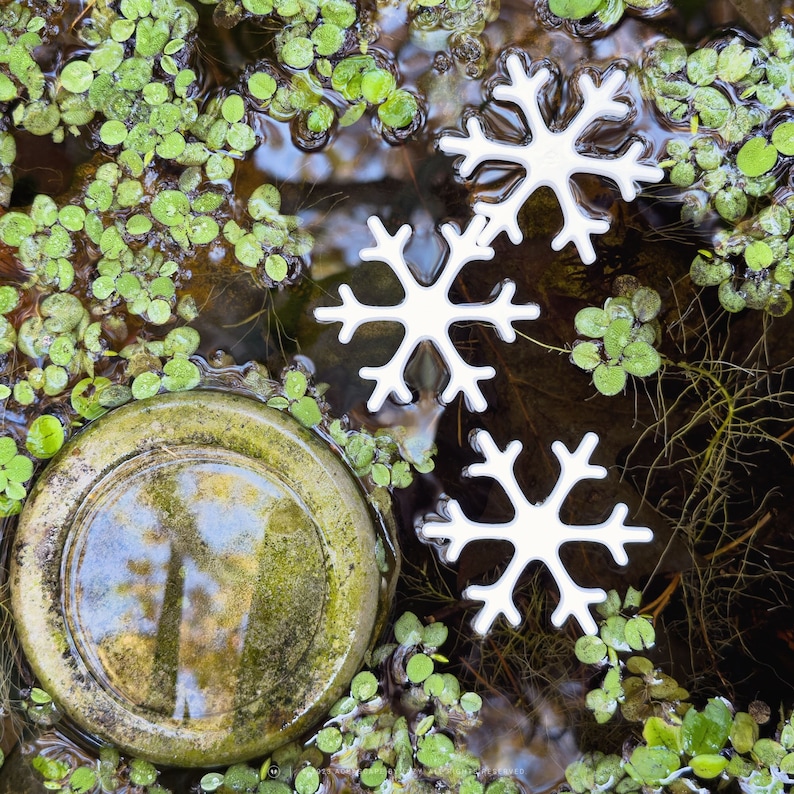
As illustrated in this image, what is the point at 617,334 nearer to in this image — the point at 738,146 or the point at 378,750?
the point at 738,146

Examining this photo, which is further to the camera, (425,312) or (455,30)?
(455,30)

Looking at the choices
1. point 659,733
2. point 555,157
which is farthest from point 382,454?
point 659,733

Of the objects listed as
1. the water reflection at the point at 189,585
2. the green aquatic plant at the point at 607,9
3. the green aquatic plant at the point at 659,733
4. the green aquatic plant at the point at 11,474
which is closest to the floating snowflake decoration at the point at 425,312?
the water reflection at the point at 189,585

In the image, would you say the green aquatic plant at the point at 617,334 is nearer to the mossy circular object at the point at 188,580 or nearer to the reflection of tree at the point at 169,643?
the mossy circular object at the point at 188,580

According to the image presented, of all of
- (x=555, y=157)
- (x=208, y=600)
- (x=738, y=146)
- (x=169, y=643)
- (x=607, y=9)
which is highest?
(x=607, y=9)

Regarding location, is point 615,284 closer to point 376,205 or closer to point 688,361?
point 688,361

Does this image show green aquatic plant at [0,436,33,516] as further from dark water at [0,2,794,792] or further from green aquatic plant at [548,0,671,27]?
green aquatic plant at [548,0,671,27]

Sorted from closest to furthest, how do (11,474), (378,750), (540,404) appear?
(11,474) → (378,750) → (540,404)
